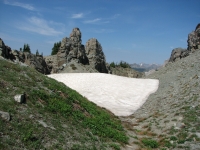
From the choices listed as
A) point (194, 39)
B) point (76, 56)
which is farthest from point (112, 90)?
point (76, 56)

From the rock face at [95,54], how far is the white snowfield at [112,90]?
55.8 meters

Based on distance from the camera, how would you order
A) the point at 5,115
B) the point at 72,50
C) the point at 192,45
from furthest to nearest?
the point at 72,50
the point at 192,45
the point at 5,115

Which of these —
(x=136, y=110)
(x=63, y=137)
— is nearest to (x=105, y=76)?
(x=136, y=110)

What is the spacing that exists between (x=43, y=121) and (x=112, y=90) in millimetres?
26666

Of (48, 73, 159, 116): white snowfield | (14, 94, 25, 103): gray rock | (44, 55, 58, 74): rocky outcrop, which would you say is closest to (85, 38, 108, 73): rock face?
(44, 55, 58, 74): rocky outcrop

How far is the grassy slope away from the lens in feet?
31.5

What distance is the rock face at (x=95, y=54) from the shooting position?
106m

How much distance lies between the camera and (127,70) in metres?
157

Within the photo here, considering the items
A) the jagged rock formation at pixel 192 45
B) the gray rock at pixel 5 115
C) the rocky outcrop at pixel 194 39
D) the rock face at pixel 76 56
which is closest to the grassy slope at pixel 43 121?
the gray rock at pixel 5 115

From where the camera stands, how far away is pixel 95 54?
107875 millimetres

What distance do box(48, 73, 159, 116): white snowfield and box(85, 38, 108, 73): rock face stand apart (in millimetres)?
55765

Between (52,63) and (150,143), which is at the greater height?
(52,63)

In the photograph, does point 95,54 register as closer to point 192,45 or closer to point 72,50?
point 72,50

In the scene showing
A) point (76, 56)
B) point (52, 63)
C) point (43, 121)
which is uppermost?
point (76, 56)
